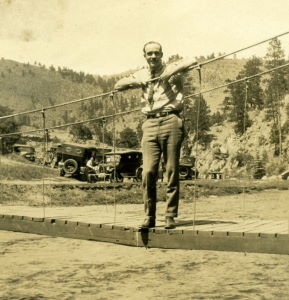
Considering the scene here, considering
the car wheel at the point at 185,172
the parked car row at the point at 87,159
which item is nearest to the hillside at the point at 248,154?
the car wheel at the point at 185,172

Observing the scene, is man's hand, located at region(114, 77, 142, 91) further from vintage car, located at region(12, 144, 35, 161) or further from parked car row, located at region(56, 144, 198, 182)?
vintage car, located at region(12, 144, 35, 161)

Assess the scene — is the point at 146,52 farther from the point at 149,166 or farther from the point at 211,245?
the point at 211,245

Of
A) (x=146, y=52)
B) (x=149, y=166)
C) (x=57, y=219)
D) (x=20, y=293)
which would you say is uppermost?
(x=146, y=52)

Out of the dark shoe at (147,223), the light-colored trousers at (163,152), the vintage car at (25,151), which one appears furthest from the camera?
the vintage car at (25,151)

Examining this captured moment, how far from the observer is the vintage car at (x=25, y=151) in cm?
3494

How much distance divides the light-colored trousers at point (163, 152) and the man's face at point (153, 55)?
19.2 inches

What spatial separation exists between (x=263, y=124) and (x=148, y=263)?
37335 millimetres

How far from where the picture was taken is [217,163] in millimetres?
41156

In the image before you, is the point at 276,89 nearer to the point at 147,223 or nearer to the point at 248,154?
the point at 248,154

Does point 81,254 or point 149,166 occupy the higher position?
point 149,166

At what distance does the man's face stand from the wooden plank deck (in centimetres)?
146

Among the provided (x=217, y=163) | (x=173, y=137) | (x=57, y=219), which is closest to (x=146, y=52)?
(x=173, y=137)

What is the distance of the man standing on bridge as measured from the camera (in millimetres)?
5074

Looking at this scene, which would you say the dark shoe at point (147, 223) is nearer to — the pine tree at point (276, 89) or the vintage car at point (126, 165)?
the vintage car at point (126, 165)
